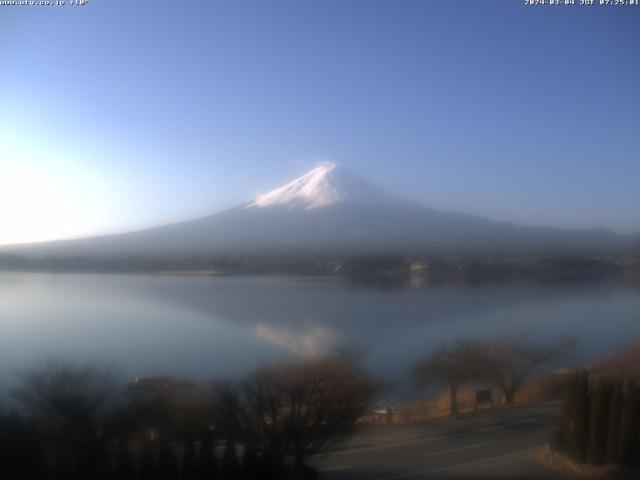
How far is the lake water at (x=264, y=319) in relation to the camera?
19.8 feet

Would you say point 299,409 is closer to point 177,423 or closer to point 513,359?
point 177,423

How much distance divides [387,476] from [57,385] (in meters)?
3.05

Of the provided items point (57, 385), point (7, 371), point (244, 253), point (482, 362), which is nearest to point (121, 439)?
point (57, 385)

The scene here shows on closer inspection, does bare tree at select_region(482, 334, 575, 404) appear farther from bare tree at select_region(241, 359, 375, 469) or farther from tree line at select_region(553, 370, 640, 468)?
bare tree at select_region(241, 359, 375, 469)

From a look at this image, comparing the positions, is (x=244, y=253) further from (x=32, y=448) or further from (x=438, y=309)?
(x=32, y=448)

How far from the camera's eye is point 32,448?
4.32 meters

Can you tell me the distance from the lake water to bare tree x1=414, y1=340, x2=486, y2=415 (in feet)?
0.47

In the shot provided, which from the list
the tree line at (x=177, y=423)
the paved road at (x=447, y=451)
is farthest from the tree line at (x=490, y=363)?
the tree line at (x=177, y=423)

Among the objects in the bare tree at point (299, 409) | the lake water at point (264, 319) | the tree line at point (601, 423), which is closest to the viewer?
the bare tree at point (299, 409)

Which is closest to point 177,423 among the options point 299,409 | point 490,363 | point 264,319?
point 299,409

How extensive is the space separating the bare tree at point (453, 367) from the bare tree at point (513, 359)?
13 centimetres

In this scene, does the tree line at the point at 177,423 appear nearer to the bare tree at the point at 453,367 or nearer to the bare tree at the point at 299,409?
the bare tree at the point at 299,409

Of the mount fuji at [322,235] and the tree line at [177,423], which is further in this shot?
the mount fuji at [322,235]

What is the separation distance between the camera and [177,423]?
16.0ft
